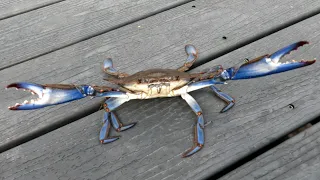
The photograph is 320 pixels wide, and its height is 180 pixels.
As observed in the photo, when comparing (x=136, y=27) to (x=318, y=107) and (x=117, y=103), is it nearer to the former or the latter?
(x=117, y=103)

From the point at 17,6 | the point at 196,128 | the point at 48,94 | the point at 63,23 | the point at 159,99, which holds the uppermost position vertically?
the point at 17,6

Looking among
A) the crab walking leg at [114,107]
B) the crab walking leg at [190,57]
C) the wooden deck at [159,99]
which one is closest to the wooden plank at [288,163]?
the wooden deck at [159,99]

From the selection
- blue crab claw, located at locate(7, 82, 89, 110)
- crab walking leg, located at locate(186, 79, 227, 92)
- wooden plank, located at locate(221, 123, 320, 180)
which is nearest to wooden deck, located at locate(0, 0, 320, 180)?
wooden plank, located at locate(221, 123, 320, 180)

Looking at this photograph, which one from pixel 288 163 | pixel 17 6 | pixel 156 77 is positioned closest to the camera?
pixel 288 163

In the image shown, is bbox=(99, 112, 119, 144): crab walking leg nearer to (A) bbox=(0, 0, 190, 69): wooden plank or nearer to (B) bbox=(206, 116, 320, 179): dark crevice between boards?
(B) bbox=(206, 116, 320, 179): dark crevice between boards

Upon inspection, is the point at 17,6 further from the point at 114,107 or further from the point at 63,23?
the point at 114,107

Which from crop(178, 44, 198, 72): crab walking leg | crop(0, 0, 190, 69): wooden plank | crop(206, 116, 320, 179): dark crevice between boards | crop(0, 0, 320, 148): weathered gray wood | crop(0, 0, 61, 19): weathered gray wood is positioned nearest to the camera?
crop(206, 116, 320, 179): dark crevice between boards

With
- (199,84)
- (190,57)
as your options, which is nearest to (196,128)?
(199,84)
